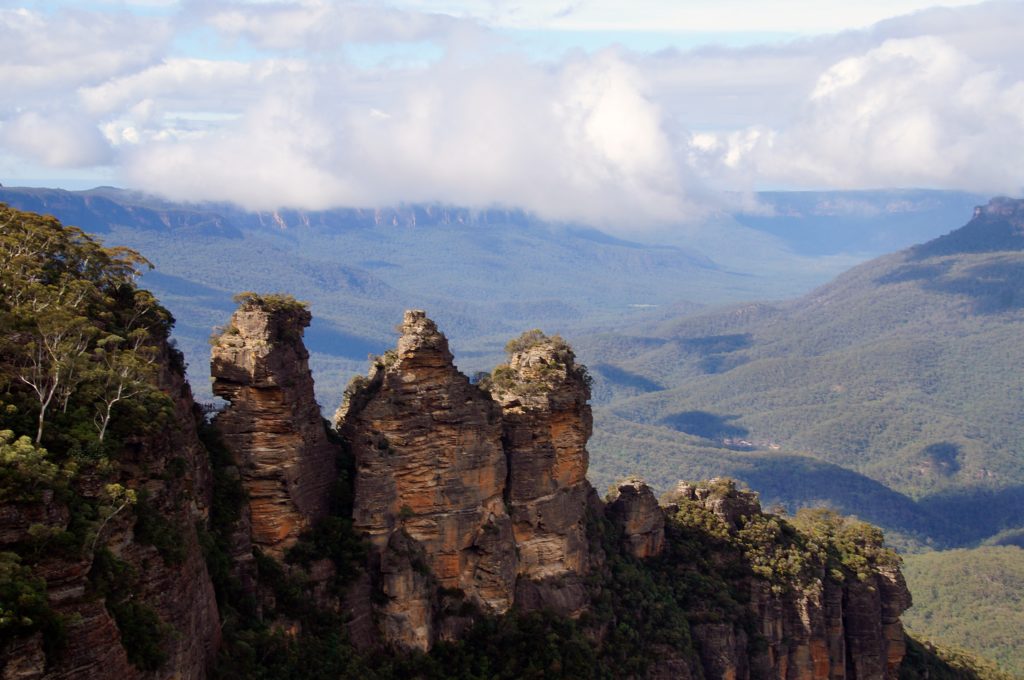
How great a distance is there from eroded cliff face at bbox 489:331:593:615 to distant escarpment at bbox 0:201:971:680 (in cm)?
8

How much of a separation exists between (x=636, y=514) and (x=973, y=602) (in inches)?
2384

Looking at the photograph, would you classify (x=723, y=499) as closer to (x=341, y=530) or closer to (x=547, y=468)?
(x=547, y=468)

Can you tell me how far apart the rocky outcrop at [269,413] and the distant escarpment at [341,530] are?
0.23 ft

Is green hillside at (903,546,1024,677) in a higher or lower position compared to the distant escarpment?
lower

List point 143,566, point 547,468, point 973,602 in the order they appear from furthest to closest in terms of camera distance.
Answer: point 973,602 < point 547,468 < point 143,566

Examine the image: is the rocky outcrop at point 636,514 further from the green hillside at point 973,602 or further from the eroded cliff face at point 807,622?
the green hillside at point 973,602

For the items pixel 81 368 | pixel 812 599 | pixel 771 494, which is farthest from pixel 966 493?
pixel 81 368

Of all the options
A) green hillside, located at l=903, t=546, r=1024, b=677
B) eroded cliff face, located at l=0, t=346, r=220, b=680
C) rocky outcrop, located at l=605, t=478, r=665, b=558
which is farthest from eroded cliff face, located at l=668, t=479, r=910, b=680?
green hillside, located at l=903, t=546, r=1024, b=677

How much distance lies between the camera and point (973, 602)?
91938 mm

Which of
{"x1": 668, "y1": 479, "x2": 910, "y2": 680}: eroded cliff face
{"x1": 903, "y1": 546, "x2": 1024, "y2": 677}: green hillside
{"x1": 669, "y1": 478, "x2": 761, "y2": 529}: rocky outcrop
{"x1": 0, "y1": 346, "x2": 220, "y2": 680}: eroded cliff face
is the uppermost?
{"x1": 0, "y1": 346, "x2": 220, "y2": 680}: eroded cliff face

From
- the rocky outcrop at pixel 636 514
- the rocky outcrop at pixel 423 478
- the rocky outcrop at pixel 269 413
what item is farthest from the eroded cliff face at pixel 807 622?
the rocky outcrop at pixel 269 413

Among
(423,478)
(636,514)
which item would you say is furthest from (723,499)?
(423,478)

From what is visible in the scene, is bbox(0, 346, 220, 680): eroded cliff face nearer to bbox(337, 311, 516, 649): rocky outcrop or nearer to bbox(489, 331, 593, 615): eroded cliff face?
bbox(337, 311, 516, 649): rocky outcrop

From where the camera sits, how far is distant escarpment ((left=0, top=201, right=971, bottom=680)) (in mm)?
20578
